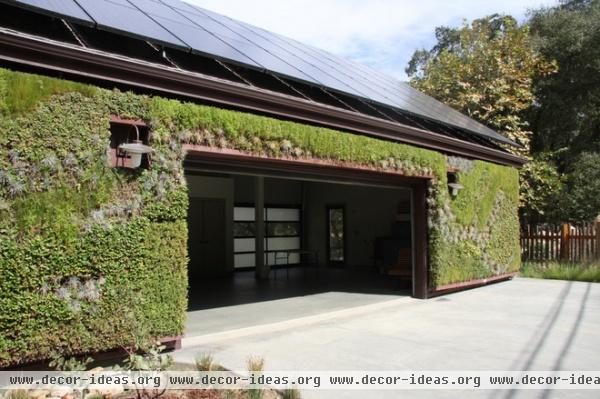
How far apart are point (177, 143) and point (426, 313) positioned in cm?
553

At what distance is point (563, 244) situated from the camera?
15.7 meters

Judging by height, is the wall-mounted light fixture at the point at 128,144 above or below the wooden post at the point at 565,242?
above

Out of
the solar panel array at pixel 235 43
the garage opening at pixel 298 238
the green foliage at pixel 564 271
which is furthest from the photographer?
the green foliage at pixel 564 271

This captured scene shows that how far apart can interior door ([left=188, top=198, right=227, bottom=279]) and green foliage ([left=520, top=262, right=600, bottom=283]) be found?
944cm

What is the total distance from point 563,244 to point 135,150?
569 inches

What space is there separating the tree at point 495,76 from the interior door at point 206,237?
34.0 feet

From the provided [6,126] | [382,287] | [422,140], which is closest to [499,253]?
[382,287]

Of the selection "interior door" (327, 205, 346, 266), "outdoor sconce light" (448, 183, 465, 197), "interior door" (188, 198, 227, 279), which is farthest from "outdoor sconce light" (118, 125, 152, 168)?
"interior door" (327, 205, 346, 266)

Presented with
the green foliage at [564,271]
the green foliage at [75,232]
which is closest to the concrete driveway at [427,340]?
the green foliage at [75,232]

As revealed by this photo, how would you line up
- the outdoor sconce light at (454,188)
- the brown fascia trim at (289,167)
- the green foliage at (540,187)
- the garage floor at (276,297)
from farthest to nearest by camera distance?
the green foliage at (540,187), the outdoor sconce light at (454,188), the garage floor at (276,297), the brown fascia trim at (289,167)

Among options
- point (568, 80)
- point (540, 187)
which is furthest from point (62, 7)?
point (568, 80)

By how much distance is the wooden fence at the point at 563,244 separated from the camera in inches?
596

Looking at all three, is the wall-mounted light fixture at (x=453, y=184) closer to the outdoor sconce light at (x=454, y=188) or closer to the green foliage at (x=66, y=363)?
the outdoor sconce light at (x=454, y=188)

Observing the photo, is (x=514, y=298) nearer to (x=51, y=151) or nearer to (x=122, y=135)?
(x=122, y=135)
